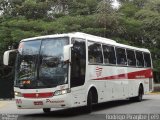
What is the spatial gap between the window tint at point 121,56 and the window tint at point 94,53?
2.37m

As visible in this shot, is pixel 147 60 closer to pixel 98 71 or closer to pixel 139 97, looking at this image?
pixel 139 97

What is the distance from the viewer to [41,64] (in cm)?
1644

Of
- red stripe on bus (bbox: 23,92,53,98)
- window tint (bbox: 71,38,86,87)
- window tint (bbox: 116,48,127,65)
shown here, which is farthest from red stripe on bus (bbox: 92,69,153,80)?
red stripe on bus (bbox: 23,92,53,98)

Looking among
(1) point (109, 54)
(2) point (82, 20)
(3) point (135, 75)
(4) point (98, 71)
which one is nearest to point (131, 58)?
(3) point (135, 75)

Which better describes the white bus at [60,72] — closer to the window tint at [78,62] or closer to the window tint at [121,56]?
the window tint at [78,62]

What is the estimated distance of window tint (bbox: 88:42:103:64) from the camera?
18030 mm

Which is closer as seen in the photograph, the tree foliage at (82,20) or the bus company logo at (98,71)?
the bus company logo at (98,71)

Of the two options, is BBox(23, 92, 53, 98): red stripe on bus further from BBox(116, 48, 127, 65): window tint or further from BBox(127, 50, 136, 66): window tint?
BBox(127, 50, 136, 66): window tint

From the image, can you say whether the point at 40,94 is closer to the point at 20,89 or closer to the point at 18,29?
the point at 20,89

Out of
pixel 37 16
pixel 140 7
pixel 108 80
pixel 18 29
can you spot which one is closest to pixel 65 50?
pixel 108 80

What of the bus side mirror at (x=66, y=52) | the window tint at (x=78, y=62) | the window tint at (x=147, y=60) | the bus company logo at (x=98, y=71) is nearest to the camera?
the bus side mirror at (x=66, y=52)

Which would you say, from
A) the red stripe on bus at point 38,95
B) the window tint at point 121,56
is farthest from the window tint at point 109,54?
the red stripe on bus at point 38,95

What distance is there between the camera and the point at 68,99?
15.9 m

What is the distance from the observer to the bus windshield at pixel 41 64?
16109 millimetres
